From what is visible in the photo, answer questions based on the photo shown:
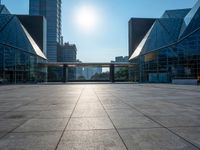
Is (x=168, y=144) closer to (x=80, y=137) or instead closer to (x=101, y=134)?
(x=101, y=134)

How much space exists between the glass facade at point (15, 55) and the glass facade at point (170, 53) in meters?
29.3

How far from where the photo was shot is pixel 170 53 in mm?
50719

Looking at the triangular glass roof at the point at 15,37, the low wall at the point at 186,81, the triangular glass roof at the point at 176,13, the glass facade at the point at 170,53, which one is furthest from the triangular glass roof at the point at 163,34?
the triangular glass roof at the point at 15,37

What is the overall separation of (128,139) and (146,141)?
1.31 ft

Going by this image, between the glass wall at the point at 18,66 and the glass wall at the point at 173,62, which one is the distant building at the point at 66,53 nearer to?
the glass wall at the point at 18,66

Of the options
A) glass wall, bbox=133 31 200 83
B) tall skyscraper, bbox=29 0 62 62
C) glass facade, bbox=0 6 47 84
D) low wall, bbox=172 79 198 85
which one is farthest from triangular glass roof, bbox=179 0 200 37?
tall skyscraper, bbox=29 0 62 62

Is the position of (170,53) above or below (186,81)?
above

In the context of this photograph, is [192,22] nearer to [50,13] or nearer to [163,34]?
[163,34]

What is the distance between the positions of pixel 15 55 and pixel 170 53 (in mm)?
34661

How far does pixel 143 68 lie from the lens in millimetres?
62000

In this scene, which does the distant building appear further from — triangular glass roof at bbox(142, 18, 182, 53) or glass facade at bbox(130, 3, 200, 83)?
triangular glass roof at bbox(142, 18, 182, 53)

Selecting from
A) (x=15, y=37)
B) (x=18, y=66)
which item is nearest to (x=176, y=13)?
(x=15, y=37)

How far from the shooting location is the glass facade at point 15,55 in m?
46.7

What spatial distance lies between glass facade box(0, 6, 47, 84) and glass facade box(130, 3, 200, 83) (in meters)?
29.3
